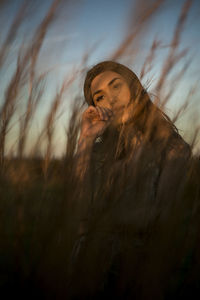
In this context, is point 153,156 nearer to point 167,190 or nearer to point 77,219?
point 167,190

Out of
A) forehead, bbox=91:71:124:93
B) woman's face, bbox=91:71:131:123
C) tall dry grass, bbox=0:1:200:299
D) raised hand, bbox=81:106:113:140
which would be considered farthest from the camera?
raised hand, bbox=81:106:113:140

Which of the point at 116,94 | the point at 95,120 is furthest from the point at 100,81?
the point at 95,120

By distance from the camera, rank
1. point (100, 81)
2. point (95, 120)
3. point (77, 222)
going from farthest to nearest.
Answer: point (95, 120)
point (100, 81)
point (77, 222)

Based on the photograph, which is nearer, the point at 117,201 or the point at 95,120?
the point at 117,201

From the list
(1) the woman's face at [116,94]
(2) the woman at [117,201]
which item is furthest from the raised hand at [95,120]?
(2) the woman at [117,201]

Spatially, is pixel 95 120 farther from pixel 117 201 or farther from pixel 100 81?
pixel 117 201

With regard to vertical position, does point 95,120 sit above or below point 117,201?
above

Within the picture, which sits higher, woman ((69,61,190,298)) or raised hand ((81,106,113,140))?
raised hand ((81,106,113,140))

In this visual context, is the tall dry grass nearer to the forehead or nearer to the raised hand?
the forehead

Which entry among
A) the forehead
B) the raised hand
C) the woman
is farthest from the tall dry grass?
the raised hand

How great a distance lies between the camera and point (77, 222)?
1.69 ft

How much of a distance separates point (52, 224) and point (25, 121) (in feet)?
1.20

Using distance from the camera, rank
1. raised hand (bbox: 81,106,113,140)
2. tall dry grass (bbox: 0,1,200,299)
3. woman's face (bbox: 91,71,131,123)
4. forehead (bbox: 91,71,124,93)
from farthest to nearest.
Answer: raised hand (bbox: 81,106,113,140) < forehead (bbox: 91,71,124,93) < woman's face (bbox: 91,71,131,123) < tall dry grass (bbox: 0,1,200,299)

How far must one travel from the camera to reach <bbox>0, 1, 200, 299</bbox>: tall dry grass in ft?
1.62
